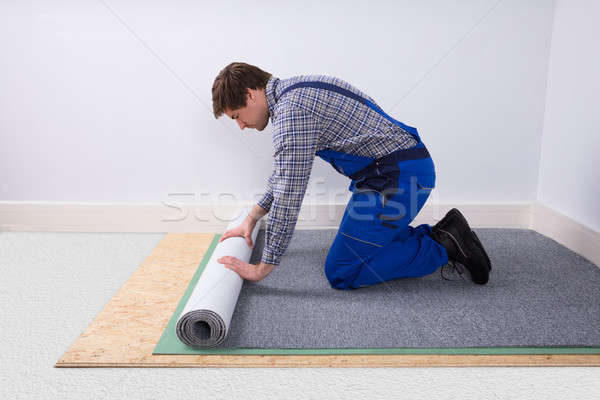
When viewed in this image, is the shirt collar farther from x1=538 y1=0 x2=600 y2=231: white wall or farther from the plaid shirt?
x1=538 y1=0 x2=600 y2=231: white wall

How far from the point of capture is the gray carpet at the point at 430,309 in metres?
1.61

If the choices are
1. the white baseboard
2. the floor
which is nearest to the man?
the floor

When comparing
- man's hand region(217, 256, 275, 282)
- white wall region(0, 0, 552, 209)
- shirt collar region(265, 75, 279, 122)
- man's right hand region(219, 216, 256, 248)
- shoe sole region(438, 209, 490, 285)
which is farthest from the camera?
white wall region(0, 0, 552, 209)

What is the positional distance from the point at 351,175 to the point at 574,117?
1239 millimetres

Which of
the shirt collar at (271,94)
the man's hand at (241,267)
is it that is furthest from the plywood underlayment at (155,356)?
the shirt collar at (271,94)

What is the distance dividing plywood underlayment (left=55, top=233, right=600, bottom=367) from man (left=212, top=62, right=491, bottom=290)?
13.8 inches

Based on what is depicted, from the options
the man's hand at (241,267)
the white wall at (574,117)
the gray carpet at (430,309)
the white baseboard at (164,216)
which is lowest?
the gray carpet at (430,309)

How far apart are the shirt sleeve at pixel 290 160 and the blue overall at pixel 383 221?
249 millimetres

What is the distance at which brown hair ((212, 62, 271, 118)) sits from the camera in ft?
5.43

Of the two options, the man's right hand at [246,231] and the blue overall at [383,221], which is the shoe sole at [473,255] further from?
the man's right hand at [246,231]
